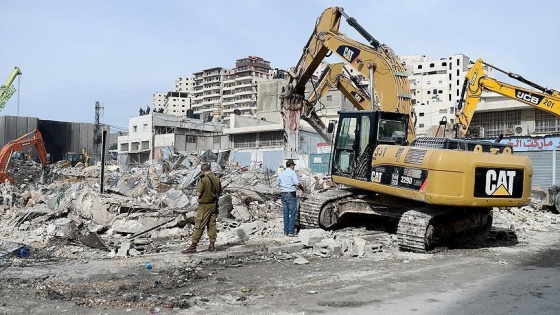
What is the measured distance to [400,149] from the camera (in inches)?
367

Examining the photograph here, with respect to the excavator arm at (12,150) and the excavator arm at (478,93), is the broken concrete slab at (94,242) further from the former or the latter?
the excavator arm at (12,150)

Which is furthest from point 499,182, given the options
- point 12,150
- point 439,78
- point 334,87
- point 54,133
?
point 439,78

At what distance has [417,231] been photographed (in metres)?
8.65

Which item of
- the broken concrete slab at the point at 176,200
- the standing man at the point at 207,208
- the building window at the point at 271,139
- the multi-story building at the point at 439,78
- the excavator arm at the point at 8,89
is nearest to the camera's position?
the standing man at the point at 207,208

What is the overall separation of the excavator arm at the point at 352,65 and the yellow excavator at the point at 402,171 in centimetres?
2

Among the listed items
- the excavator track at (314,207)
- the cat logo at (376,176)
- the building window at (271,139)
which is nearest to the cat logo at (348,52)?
the excavator track at (314,207)

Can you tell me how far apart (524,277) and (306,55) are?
879 centimetres

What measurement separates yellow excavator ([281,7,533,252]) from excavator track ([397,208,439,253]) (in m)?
0.02

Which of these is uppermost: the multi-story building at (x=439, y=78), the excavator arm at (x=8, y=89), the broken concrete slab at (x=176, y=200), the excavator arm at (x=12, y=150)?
the multi-story building at (x=439, y=78)

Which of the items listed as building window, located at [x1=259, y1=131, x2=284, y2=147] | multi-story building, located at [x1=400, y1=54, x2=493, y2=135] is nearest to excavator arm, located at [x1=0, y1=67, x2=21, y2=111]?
building window, located at [x1=259, y1=131, x2=284, y2=147]

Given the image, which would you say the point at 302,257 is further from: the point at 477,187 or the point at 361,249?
the point at 477,187

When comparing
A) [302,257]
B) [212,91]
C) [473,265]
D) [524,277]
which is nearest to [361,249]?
[302,257]

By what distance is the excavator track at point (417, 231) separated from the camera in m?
8.64

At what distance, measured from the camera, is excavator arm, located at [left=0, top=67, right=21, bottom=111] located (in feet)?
175
